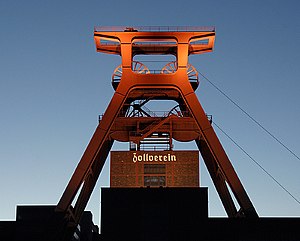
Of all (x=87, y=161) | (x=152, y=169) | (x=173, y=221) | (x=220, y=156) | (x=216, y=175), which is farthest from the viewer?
(x=216, y=175)

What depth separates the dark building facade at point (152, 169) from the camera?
4931 centimetres

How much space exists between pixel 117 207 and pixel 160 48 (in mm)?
15783

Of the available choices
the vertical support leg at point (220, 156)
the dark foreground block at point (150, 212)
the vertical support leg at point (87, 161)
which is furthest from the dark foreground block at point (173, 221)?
the vertical support leg at point (87, 161)

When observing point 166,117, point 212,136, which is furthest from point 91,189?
point 212,136

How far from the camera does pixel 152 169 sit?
4950cm

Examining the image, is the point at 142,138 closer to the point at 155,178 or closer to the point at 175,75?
the point at 155,178

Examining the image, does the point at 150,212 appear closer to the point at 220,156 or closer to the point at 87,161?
the point at 87,161

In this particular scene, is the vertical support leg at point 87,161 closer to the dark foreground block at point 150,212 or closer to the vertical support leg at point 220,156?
the vertical support leg at point 220,156

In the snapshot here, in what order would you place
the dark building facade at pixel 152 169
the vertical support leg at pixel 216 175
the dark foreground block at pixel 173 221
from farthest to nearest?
the vertical support leg at pixel 216 175 < the dark building facade at pixel 152 169 < the dark foreground block at pixel 173 221

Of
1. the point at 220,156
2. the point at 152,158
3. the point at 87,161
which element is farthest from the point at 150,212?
the point at 152,158

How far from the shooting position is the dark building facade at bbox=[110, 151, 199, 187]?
162 feet

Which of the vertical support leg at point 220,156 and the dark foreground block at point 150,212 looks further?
the vertical support leg at point 220,156

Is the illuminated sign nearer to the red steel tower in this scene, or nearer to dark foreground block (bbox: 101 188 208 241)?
the red steel tower

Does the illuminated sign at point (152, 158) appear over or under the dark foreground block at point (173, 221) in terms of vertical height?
over
